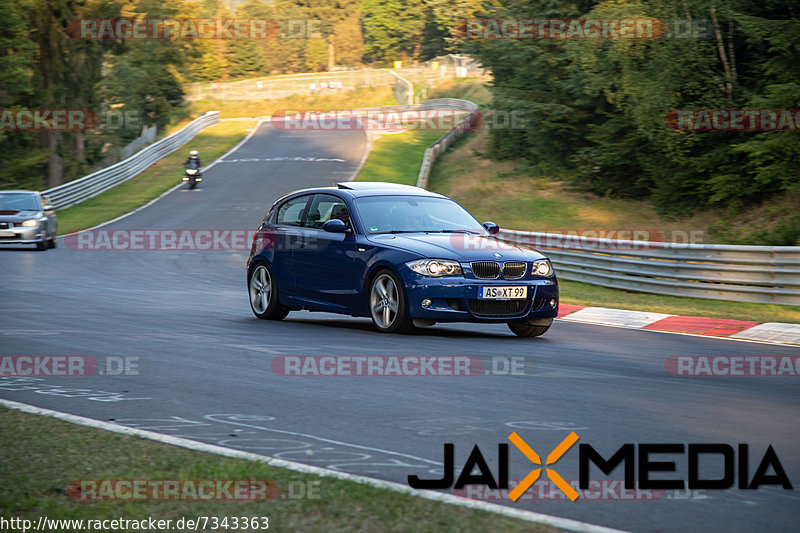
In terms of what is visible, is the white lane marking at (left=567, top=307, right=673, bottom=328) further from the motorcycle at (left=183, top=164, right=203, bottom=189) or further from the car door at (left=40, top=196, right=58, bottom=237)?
the motorcycle at (left=183, top=164, right=203, bottom=189)

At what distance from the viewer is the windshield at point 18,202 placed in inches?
1012

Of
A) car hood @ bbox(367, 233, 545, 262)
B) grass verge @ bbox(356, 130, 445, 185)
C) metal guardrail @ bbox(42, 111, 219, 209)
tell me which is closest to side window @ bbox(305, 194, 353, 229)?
car hood @ bbox(367, 233, 545, 262)

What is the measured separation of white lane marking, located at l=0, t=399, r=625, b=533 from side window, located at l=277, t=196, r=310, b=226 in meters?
6.37

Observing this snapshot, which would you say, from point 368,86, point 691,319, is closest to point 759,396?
point 691,319

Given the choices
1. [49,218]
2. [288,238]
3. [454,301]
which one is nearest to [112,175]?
[49,218]

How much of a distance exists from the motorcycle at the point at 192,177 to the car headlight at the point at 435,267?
108ft

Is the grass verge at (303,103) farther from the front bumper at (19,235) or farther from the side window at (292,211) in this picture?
the side window at (292,211)

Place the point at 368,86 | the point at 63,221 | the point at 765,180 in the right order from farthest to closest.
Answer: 1. the point at 368,86
2. the point at 63,221
3. the point at 765,180

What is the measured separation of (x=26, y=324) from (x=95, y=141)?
163 feet

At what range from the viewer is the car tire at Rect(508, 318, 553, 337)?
11339mm

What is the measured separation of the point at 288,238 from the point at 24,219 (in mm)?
15061

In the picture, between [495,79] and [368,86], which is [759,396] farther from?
[368,86]

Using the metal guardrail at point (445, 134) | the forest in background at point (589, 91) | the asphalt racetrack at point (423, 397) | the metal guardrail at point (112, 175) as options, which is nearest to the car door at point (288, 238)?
the asphalt racetrack at point (423, 397)

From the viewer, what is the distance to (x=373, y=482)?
486 centimetres
